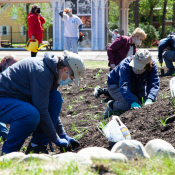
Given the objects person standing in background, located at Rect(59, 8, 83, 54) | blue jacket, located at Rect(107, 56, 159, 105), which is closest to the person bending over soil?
blue jacket, located at Rect(107, 56, 159, 105)

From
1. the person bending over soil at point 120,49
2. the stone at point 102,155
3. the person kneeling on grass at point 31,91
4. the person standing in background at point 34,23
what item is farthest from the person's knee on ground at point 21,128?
the person standing in background at point 34,23

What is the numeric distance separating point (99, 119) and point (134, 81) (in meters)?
0.81

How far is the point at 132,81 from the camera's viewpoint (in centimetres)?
423

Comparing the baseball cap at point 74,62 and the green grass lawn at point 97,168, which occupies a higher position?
the baseball cap at point 74,62

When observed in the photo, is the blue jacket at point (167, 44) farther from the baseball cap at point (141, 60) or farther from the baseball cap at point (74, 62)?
the baseball cap at point (74, 62)

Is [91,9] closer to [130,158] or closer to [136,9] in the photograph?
[136,9]

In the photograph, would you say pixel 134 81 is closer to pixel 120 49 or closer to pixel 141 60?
pixel 141 60

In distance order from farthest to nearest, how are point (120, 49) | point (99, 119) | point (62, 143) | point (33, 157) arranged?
point (120, 49) < point (99, 119) < point (62, 143) < point (33, 157)

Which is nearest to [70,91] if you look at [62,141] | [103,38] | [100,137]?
[100,137]

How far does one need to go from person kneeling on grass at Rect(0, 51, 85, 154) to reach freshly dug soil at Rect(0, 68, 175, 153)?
0.73m

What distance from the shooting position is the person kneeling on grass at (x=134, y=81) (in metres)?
3.89

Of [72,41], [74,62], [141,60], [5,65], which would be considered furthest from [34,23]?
[74,62]

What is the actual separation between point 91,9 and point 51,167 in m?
15.4

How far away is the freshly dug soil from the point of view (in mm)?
3257
